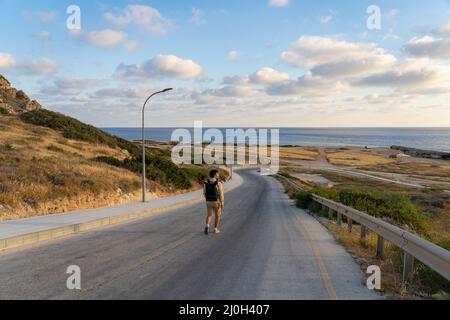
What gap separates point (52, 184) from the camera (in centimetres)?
1877

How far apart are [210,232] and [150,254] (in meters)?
3.93

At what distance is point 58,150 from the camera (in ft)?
103

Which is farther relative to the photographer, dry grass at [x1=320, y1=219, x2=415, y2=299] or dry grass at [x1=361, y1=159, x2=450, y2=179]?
dry grass at [x1=361, y1=159, x2=450, y2=179]

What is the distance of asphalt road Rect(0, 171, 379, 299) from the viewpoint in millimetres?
6656

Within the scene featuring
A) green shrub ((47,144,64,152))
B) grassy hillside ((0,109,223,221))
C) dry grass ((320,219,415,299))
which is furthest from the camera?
green shrub ((47,144,64,152))

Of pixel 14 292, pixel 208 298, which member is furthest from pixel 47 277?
pixel 208 298

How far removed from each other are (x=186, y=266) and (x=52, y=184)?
12489mm

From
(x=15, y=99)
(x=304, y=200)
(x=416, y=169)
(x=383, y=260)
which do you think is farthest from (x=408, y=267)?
(x=416, y=169)

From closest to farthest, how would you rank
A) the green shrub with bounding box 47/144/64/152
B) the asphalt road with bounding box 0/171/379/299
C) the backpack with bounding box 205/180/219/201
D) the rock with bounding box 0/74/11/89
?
the asphalt road with bounding box 0/171/379/299
the backpack with bounding box 205/180/219/201
the green shrub with bounding box 47/144/64/152
the rock with bounding box 0/74/11/89

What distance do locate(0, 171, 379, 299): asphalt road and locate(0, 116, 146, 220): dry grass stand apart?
469 cm

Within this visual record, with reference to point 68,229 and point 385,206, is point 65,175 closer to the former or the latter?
point 68,229

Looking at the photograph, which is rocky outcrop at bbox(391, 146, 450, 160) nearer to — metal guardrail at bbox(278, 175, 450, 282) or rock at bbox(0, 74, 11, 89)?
rock at bbox(0, 74, 11, 89)

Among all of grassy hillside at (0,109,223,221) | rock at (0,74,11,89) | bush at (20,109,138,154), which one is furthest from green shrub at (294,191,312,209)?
rock at (0,74,11,89)

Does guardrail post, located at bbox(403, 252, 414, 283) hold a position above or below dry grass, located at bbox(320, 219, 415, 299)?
above
